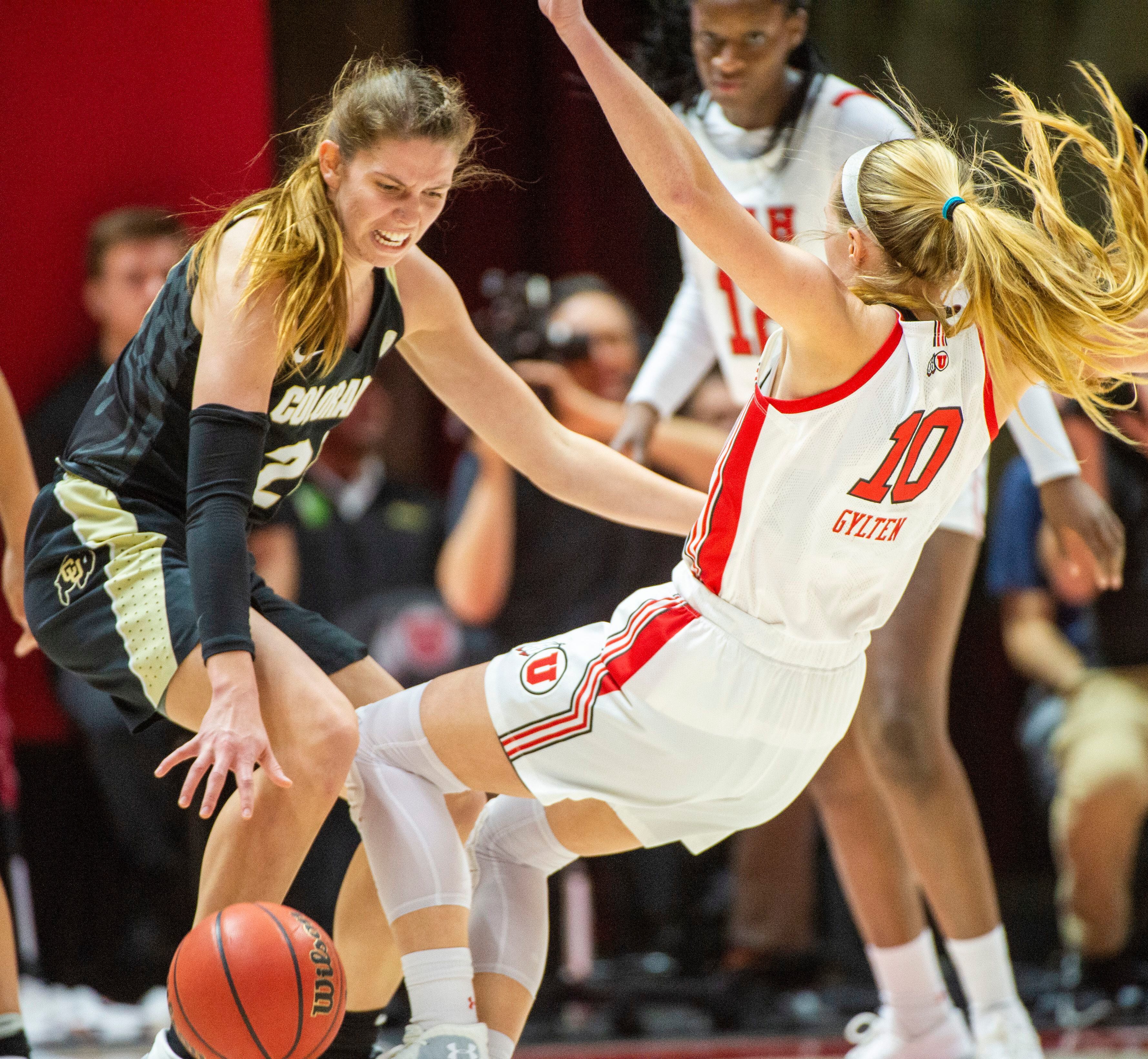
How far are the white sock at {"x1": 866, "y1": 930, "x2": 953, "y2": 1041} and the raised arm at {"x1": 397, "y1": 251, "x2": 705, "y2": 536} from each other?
100 cm

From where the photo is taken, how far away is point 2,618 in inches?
174

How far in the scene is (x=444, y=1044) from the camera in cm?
213

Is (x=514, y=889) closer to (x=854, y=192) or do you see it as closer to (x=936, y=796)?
(x=936, y=796)

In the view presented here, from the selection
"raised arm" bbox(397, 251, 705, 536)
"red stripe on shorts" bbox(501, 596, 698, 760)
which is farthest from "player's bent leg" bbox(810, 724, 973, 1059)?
"red stripe on shorts" bbox(501, 596, 698, 760)

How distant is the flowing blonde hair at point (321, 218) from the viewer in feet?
7.20

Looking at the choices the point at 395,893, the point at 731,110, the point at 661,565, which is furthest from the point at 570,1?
the point at 661,565

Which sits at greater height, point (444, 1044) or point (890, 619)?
point (890, 619)

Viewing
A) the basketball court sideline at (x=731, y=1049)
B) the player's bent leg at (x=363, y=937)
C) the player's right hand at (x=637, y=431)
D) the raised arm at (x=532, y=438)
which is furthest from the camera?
the basketball court sideline at (x=731, y=1049)

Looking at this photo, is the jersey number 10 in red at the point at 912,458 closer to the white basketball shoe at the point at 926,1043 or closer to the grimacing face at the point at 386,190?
the grimacing face at the point at 386,190

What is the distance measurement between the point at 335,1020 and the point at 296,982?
0.11 meters

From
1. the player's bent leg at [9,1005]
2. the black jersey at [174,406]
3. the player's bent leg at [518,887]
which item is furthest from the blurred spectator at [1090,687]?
the player's bent leg at [9,1005]

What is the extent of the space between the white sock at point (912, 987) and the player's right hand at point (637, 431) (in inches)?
45.1

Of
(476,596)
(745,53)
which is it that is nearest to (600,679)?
(745,53)

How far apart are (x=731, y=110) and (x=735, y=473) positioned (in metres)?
1.21
